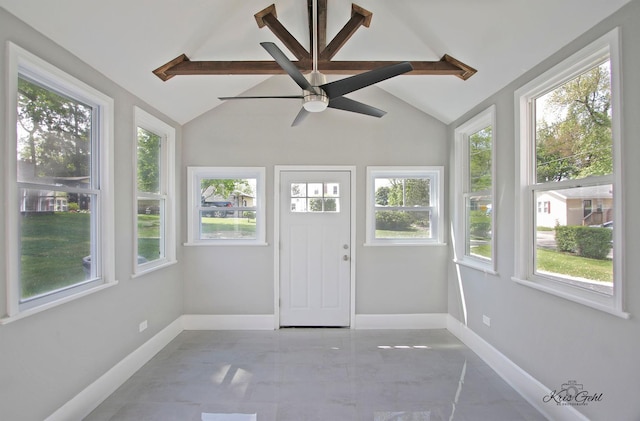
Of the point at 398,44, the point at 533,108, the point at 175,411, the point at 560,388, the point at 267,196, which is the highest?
the point at 398,44

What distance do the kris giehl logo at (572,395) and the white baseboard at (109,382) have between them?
3.20m

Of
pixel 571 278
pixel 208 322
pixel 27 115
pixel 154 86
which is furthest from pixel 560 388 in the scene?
pixel 154 86

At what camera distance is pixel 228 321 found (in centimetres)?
391

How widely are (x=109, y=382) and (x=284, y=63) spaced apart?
105 inches

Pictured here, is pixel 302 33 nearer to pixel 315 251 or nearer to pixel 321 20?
pixel 321 20

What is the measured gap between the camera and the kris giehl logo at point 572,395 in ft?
6.29

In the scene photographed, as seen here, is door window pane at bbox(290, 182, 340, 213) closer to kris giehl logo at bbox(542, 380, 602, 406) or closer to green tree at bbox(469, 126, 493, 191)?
green tree at bbox(469, 126, 493, 191)

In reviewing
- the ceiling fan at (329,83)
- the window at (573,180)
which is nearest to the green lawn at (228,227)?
the ceiling fan at (329,83)

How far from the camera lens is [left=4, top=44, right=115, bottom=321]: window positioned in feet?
5.89

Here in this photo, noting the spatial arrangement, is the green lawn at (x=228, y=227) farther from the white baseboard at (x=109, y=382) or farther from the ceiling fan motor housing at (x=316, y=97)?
the ceiling fan motor housing at (x=316, y=97)

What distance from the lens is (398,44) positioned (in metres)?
2.85

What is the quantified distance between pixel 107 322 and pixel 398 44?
3.34 m

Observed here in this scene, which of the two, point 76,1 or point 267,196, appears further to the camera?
point 267,196

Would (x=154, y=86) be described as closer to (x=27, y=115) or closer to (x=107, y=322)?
(x=27, y=115)
